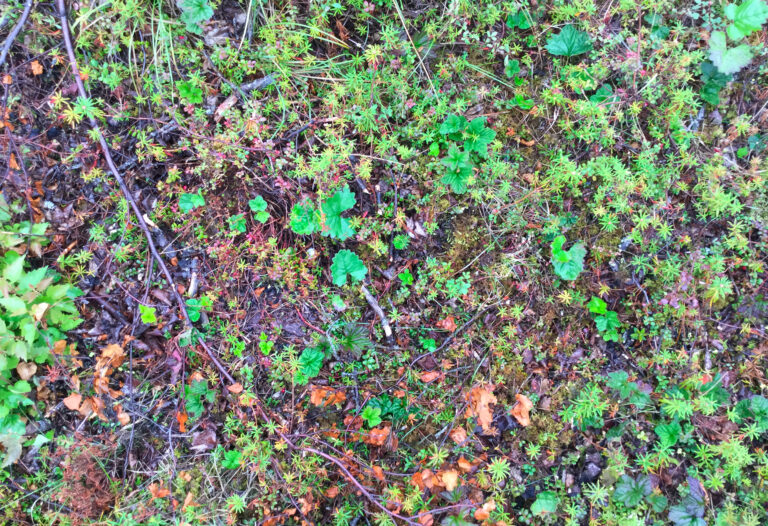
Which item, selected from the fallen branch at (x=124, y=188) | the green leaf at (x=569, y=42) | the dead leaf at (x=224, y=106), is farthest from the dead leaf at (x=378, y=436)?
the green leaf at (x=569, y=42)

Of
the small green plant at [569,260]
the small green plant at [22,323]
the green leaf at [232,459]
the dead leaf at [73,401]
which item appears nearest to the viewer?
the small green plant at [22,323]

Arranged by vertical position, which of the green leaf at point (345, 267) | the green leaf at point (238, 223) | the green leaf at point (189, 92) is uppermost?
the green leaf at point (189, 92)

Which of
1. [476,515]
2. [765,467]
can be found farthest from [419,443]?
[765,467]

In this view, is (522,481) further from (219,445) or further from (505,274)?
(219,445)

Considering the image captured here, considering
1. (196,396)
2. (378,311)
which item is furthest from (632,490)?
(196,396)

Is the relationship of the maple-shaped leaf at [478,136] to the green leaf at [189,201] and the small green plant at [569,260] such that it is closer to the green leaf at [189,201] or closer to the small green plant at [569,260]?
the small green plant at [569,260]

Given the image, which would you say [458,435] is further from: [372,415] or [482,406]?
[372,415]
